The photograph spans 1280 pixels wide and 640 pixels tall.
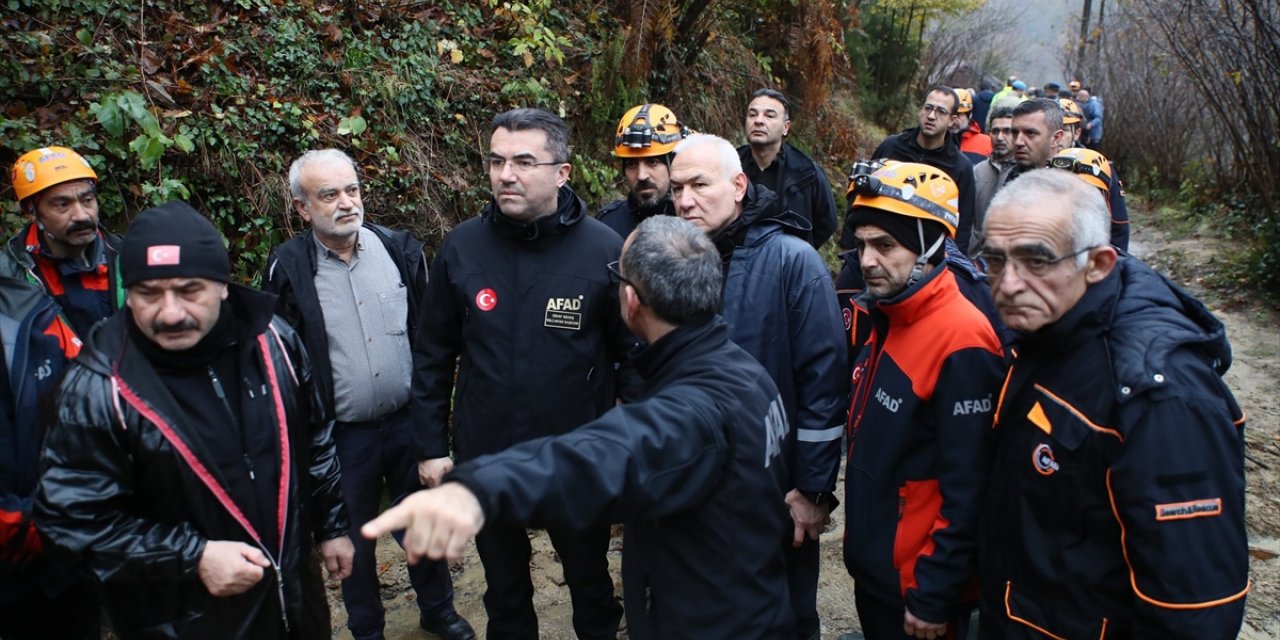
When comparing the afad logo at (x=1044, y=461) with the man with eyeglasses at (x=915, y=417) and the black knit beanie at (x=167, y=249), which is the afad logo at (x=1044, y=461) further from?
the black knit beanie at (x=167, y=249)

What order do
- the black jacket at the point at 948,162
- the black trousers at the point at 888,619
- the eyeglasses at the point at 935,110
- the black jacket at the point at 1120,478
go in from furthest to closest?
the eyeglasses at the point at 935,110
the black jacket at the point at 948,162
the black trousers at the point at 888,619
the black jacket at the point at 1120,478

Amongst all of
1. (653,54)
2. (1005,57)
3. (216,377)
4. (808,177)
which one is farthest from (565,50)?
(1005,57)

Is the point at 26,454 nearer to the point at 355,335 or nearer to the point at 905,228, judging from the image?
the point at 355,335

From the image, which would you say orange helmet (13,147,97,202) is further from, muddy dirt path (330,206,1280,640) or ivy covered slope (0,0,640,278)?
muddy dirt path (330,206,1280,640)

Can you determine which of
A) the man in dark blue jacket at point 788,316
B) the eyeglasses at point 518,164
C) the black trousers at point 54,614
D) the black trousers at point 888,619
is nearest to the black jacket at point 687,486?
the black trousers at point 888,619

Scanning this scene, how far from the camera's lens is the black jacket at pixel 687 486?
1776 millimetres

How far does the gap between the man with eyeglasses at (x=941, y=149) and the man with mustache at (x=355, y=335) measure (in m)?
3.38

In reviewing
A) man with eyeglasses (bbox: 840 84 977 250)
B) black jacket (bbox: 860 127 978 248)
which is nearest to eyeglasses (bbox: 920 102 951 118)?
man with eyeglasses (bbox: 840 84 977 250)

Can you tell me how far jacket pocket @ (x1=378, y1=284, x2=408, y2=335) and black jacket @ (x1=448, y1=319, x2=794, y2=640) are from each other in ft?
6.22

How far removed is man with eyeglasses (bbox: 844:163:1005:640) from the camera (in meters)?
2.45

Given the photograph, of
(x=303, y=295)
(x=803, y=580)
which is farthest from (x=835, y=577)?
(x=303, y=295)

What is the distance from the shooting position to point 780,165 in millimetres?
5789

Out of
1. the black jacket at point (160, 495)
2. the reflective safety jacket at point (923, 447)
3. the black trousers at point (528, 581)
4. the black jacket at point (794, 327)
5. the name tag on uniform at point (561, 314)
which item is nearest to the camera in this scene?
the black jacket at point (160, 495)

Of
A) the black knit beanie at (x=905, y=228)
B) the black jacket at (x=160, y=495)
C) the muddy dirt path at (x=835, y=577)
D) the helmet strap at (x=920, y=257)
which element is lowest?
A: the muddy dirt path at (x=835, y=577)
